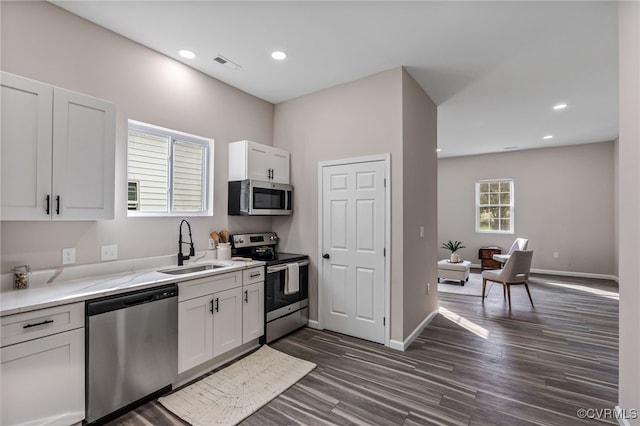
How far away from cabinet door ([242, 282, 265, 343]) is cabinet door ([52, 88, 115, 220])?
1445mm

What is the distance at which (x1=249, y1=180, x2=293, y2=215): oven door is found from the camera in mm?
3479

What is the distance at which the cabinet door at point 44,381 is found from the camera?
161 centimetres

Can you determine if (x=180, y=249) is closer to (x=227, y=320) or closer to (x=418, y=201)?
(x=227, y=320)

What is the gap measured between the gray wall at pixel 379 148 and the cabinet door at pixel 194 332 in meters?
1.49

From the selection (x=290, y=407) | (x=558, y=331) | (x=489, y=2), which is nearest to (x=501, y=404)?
(x=290, y=407)

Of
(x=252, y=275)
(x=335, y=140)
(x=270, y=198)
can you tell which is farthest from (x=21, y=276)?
(x=335, y=140)

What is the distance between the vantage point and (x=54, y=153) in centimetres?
202

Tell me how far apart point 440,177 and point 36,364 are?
28.9 feet

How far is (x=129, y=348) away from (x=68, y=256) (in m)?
0.92

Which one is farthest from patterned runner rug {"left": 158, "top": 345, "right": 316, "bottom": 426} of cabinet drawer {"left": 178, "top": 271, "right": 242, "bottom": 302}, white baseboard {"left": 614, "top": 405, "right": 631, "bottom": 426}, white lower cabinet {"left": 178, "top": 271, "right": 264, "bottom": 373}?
white baseboard {"left": 614, "top": 405, "right": 631, "bottom": 426}

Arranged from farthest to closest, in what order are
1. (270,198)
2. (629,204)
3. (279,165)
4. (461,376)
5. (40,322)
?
(279,165), (270,198), (461,376), (629,204), (40,322)

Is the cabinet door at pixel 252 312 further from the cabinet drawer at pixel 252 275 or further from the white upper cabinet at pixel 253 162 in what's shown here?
the white upper cabinet at pixel 253 162

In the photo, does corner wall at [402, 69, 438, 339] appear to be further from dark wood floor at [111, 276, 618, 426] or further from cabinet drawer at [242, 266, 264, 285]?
cabinet drawer at [242, 266, 264, 285]

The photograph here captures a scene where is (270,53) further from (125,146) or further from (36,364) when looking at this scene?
(36,364)
